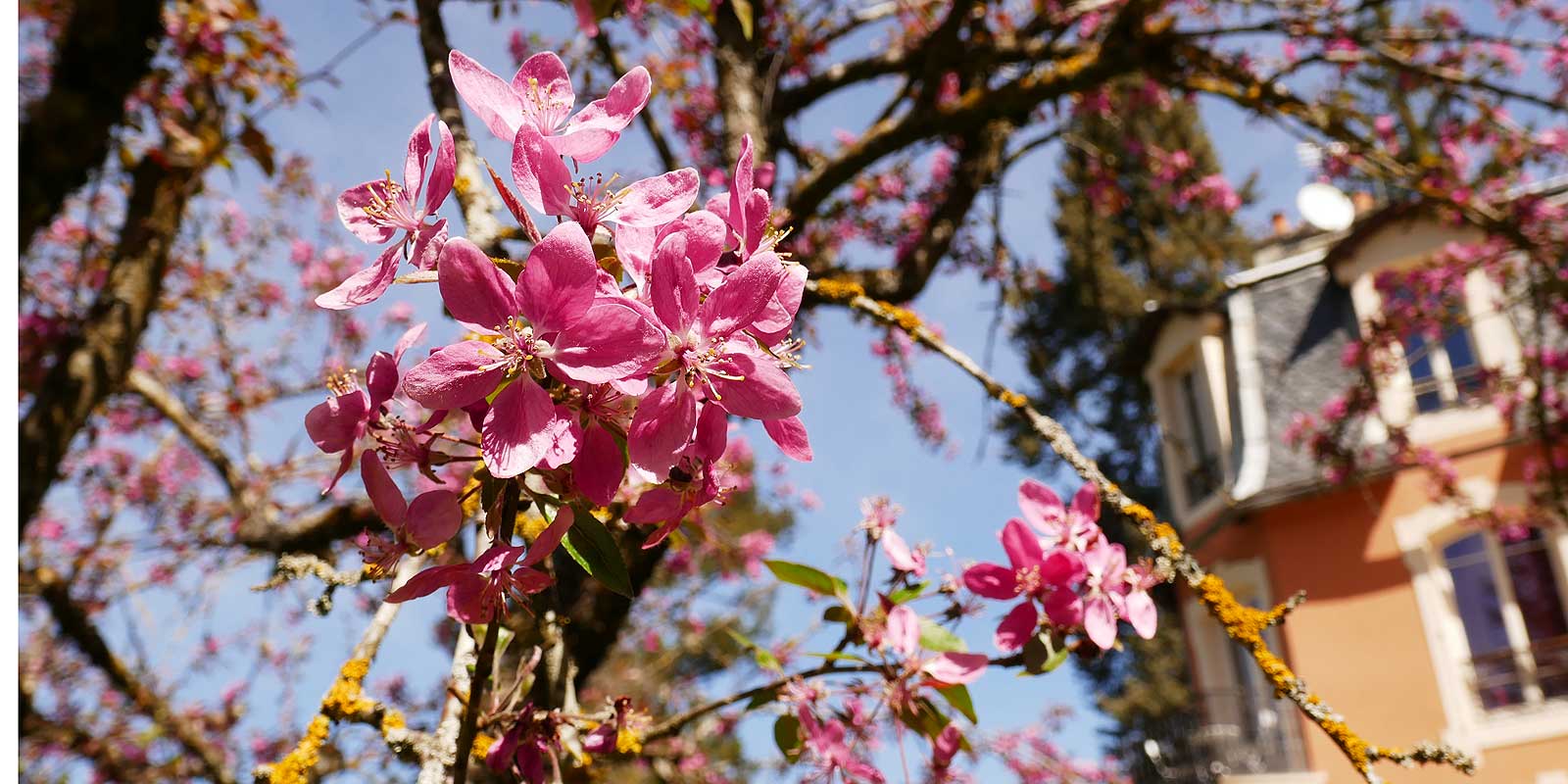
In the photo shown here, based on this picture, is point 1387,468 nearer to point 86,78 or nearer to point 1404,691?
point 1404,691

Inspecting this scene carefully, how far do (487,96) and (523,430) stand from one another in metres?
0.32

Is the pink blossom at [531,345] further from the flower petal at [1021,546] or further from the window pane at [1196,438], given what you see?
the window pane at [1196,438]

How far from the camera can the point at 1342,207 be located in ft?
37.8

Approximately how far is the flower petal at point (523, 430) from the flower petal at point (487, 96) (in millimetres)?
249

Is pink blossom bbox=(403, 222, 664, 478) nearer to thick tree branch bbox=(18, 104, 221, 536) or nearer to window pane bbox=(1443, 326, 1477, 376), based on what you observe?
thick tree branch bbox=(18, 104, 221, 536)

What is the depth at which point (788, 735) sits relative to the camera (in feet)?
4.65

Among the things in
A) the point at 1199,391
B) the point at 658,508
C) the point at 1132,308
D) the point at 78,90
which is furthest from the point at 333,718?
the point at 1132,308

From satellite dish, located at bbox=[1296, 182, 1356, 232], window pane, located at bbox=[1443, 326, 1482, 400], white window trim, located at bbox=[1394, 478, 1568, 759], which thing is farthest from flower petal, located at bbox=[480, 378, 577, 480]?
satellite dish, located at bbox=[1296, 182, 1356, 232]

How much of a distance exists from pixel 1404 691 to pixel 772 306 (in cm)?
995

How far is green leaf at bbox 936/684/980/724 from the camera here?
1342mm

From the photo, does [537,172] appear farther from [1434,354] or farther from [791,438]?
[1434,354]

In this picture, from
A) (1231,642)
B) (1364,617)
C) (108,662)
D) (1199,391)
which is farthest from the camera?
(1199,391)

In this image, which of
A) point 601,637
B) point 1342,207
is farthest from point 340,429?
point 1342,207

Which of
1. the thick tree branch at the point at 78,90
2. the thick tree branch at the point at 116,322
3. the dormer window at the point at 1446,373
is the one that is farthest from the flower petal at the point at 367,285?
the dormer window at the point at 1446,373
